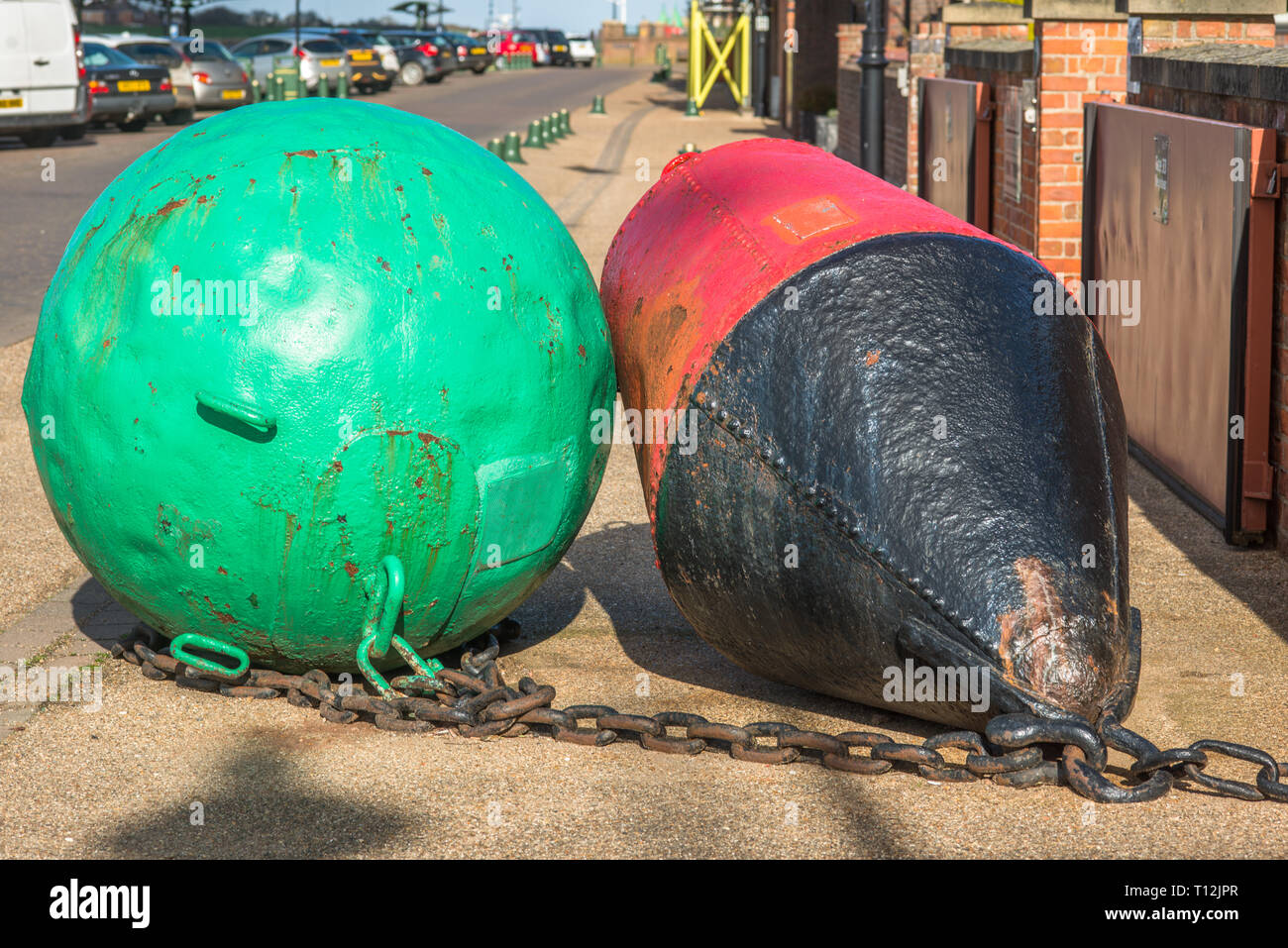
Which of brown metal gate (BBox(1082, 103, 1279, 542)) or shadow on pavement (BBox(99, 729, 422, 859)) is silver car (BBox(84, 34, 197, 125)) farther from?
shadow on pavement (BBox(99, 729, 422, 859))

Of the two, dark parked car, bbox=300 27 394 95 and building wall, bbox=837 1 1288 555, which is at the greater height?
dark parked car, bbox=300 27 394 95

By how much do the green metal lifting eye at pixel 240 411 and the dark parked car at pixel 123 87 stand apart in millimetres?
24606

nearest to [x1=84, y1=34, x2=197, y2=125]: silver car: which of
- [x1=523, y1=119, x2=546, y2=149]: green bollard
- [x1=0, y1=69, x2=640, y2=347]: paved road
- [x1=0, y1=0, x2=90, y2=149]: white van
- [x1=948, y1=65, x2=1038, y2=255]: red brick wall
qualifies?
[x1=0, y1=69, x2=640, y2=347]: paved road

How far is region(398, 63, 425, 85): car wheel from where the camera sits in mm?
51875

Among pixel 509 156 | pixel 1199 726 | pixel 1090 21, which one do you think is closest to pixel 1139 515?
pixel 1199 726

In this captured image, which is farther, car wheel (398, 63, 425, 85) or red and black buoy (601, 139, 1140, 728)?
car wheel (398, 63, 425, 85)

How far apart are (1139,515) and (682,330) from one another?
334 cm

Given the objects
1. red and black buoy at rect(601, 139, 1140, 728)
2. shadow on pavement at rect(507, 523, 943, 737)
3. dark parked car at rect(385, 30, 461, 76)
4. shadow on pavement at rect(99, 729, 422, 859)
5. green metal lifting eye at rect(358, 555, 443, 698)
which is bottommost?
shadow on pavement at rect(99, 729, 422, 859)

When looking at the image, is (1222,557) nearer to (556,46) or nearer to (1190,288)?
(1190,288)

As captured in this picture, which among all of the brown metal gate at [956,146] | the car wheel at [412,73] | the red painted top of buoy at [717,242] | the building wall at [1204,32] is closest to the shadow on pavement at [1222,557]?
the red painted top of buoy at [717,242]

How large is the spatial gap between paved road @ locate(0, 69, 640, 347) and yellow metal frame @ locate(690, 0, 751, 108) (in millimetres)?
3862

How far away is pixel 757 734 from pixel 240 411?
1728 mm

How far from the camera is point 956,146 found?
1226cm

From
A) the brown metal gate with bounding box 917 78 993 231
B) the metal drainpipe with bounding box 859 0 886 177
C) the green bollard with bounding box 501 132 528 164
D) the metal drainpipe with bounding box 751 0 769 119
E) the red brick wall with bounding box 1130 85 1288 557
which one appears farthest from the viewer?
the metal drainpipe with bounding box 751 0 769 119
